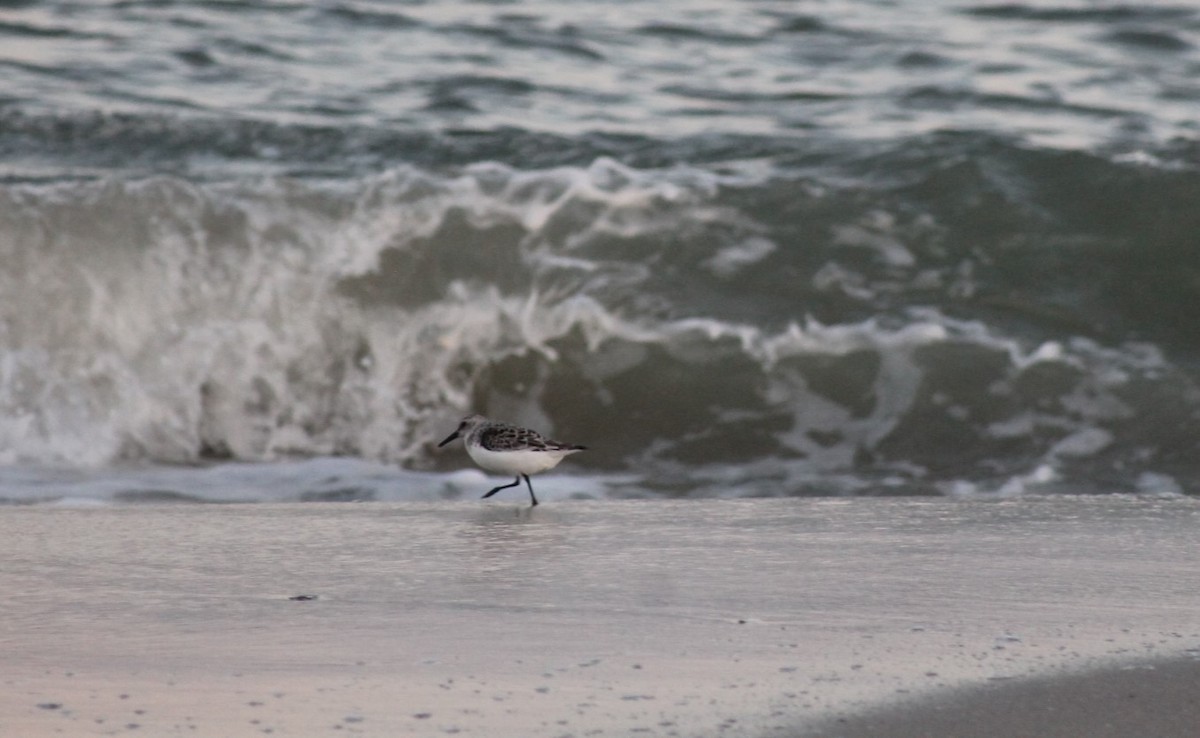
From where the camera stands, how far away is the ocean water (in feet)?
21.1

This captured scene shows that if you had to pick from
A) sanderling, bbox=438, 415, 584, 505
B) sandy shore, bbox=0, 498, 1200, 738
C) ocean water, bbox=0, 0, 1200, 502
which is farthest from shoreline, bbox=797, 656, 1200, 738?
ocean water, bbox=0, 0, 1200, 502

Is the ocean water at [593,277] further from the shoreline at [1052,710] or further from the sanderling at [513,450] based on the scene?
the shoreline at [1052,710]

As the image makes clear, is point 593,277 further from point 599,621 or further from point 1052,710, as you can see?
point 1052,710

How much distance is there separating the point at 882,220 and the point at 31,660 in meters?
5.59

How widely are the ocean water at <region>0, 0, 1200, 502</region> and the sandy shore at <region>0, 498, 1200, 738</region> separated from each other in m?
1.46

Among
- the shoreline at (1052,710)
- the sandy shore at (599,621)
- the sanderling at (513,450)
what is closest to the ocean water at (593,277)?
the sanderling at (513,450)

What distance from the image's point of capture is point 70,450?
6.33m

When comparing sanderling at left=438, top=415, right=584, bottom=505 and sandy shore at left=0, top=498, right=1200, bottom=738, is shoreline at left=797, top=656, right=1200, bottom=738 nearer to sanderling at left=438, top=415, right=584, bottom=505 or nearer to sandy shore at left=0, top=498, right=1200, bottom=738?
sandy shore at left=0, top=498, right=1200, bottom=738

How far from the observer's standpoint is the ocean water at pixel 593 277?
21.1ft

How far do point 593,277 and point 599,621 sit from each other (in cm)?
425

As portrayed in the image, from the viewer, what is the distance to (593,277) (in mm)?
7516

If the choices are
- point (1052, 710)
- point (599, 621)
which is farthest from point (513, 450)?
point (1052, 710)

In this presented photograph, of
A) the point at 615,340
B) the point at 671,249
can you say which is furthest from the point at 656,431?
the point at 671,249

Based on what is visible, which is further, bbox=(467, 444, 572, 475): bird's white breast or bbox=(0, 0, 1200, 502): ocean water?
bbox=(0, 0, 1200, 502): ocean water
